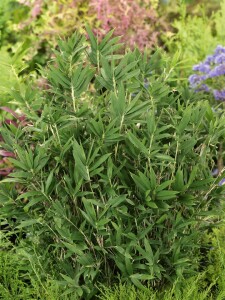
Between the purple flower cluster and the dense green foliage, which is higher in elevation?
the dense green foliage

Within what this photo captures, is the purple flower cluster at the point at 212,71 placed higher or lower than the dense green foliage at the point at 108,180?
lower

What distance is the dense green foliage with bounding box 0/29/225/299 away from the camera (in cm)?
221

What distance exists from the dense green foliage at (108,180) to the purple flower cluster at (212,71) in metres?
1.58

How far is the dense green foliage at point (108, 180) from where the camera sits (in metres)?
2.21

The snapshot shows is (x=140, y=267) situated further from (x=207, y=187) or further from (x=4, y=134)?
(x=4, y=134)

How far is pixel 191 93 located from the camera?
2814mm

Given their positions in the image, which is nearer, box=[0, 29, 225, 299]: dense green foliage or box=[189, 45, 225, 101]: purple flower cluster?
box=[0, 29, 225, 299]: dense green foliage

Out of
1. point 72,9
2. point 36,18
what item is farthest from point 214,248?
point 36,18

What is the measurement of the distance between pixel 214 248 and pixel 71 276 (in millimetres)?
832

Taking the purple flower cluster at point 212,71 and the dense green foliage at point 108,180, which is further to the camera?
the purple flower cluster at point 212,71

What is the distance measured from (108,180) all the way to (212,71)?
81.4 inches

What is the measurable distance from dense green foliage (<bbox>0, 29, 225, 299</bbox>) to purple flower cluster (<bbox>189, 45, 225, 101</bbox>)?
1.58 meters

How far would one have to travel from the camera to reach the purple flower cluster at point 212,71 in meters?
4.04

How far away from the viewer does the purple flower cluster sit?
4043 mm
